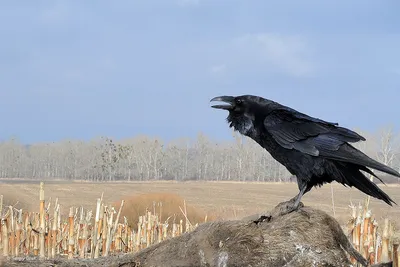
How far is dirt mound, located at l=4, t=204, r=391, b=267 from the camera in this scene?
381 centimetres

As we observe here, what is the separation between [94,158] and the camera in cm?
8819

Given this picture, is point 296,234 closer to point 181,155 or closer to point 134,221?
point 134,221

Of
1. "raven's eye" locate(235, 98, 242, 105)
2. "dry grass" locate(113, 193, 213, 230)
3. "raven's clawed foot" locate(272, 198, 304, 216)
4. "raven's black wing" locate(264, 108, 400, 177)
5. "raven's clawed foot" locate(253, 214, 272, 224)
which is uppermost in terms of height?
"raven's eye" locate(235, 98, 242, 105)

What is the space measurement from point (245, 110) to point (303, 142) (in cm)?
61

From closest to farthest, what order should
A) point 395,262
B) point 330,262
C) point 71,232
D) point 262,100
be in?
point 330,262
point 395,262
point 262,100
point 71,232

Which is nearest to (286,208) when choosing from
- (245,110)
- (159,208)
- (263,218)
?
(263,218)

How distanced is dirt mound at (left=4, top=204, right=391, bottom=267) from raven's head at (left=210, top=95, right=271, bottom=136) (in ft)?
3.07

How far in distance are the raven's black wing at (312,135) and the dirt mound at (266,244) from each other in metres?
0.60

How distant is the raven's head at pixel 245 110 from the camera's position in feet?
15.6

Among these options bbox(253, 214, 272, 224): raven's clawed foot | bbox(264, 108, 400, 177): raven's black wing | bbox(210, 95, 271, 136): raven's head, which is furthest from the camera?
bbox(210, 95, 271, 136): raven's head

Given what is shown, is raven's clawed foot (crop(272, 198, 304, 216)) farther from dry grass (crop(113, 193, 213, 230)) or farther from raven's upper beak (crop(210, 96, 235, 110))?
dry grass (crop(113, 193, 213, 230))

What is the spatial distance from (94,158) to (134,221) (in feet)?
249

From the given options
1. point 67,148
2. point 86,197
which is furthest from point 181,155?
point 86,197

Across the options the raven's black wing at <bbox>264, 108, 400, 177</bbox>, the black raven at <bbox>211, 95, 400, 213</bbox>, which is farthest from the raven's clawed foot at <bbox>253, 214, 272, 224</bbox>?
the raven's black wing at <bbox>264, 108, 400, 177</bbox>
